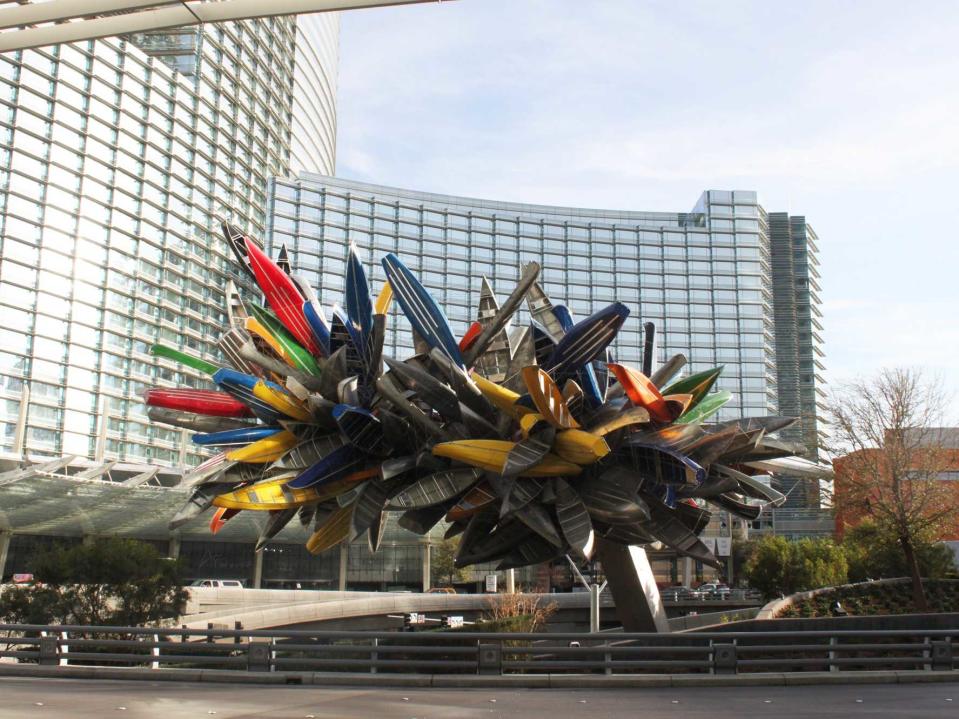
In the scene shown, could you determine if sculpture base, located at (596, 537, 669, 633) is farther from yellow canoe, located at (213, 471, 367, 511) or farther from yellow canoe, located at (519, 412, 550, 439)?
yellow canoe, located at (213, 471, 367, 511)

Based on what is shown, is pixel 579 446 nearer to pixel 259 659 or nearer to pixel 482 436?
pixel 482 436

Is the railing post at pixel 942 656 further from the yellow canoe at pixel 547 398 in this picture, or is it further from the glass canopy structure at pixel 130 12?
the glass canopy structure at pixel 130 12

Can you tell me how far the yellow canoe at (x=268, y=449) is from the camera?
70.5ft

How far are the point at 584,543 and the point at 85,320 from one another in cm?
7546

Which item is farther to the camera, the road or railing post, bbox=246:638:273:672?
railing post, bbox=246:638:273:672

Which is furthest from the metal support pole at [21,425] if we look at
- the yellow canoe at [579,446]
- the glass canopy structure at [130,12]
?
the glass canopy structure at [130,12]

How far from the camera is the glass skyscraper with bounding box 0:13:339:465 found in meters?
78.7

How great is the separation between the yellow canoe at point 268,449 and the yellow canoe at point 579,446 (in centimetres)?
648

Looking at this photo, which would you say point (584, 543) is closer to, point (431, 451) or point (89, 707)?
point (431, 451)

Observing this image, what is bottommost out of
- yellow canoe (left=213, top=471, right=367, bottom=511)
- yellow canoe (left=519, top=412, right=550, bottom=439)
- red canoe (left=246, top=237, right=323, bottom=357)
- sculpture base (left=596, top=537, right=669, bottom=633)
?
sculpture base (left=596, top=537, right=669, bottom=633)

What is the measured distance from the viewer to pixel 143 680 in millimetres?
16969

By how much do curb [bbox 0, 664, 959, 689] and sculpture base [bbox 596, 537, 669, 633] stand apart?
4.71 metres

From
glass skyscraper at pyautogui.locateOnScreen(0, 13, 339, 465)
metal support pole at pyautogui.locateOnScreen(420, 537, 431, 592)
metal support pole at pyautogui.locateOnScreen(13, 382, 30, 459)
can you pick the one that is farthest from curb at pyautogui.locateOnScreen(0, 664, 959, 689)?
metal support pole at pyautogui.locateOnScreen(420, 537, 431, 592)

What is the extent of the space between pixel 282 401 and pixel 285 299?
9.48 ft
